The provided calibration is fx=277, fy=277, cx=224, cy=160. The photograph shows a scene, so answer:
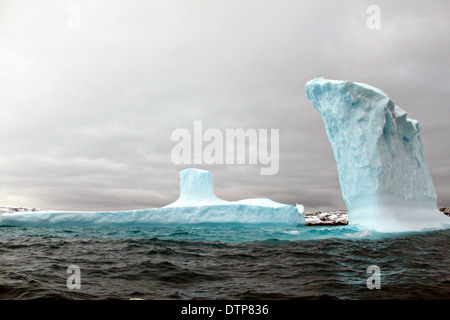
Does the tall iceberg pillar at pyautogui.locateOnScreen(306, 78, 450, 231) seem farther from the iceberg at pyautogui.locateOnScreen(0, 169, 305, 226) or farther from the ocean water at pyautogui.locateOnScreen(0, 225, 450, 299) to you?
the iceberg at pyautogui.locateOnScreen(0, 169, 305, 226)

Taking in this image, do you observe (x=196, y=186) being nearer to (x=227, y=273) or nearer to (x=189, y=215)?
(x=189, y=215)

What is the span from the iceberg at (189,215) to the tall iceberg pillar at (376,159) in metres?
9.32

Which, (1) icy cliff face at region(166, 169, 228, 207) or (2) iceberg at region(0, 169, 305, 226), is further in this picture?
(1) icy cliff face at region(166, 169, 228, 207)

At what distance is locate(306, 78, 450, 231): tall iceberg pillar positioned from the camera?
1443 cm

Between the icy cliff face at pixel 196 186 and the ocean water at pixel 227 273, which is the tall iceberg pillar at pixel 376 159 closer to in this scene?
the ocean water at pixel 227 273

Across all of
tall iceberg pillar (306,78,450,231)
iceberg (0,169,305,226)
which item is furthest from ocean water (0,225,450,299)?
iceberg (0,169,305,226)

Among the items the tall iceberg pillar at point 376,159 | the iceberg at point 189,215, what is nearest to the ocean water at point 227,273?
the tall iceberg pillar at point 376,159

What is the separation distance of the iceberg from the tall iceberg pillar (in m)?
9.32

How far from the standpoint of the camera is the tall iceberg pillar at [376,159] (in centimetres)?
1443

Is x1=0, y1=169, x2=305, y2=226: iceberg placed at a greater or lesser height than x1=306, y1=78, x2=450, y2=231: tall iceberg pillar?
lesser

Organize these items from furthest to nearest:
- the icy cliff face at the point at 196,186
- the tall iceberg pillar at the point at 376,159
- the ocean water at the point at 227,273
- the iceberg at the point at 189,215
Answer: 1. the icy cliff face at the point at 196,186
2. the iceberg at the point at 189,215
3. the tall iceberg pillar at the point at 376,159
4. the ocean water at the point at 227,273

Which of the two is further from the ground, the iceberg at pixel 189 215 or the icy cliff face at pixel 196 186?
the icy cliff face at pixel 196 186

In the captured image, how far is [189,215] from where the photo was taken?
80.9 ft
